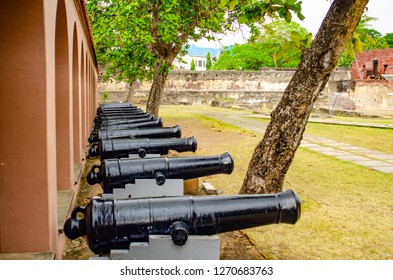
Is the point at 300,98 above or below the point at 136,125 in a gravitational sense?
above

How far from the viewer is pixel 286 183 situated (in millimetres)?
6664

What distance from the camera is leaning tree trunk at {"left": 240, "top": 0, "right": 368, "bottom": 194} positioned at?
4539 millimetres

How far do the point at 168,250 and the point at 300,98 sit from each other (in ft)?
8.99

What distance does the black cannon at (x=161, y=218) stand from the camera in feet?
8.02

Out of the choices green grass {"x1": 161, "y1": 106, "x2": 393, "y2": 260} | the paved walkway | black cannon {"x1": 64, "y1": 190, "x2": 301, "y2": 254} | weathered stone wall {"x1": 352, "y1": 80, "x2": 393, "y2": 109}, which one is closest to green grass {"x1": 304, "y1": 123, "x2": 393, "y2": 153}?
the paved walkway

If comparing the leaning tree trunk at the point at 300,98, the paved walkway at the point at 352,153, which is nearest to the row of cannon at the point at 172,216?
the leaning tree trunk at the point at 300,98

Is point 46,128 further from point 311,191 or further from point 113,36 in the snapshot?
point 113,36

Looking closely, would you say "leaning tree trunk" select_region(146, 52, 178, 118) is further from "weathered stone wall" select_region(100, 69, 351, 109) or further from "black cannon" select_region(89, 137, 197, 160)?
"weathered stone wall" select_region(100, 69, 351, 109)

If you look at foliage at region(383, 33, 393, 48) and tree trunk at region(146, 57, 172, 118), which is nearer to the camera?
tree trunk at region(146, 57, 172, 118)

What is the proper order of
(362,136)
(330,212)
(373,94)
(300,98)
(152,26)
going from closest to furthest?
(300,98) < (330,212) < (152,26) < (362,136) < (373,94)

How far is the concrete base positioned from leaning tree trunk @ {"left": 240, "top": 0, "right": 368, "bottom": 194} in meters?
2.39

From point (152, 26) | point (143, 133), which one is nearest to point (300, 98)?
point (143, 133)

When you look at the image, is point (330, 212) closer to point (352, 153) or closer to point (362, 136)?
point (352, 153)

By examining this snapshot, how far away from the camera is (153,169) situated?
146 inches
